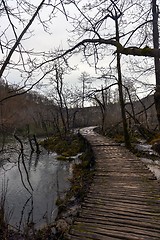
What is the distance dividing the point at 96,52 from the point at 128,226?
3386 mm

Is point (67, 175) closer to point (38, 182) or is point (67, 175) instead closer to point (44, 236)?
point (38, 182)

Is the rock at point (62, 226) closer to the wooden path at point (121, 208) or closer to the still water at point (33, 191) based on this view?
the still water at point (33, 191)

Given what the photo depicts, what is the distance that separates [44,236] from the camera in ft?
16.1

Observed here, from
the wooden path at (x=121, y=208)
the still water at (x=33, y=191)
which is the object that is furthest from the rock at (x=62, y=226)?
the wooden path at (x=121, y=208)

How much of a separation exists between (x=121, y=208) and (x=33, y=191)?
5573mm

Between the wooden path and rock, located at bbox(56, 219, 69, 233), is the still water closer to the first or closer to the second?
rock, located at bbox(56, 219, 69, 233)

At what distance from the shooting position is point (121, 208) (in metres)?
4.37

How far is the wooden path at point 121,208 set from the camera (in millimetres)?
3539

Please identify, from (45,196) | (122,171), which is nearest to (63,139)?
(45,196)

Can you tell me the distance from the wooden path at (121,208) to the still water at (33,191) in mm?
1178

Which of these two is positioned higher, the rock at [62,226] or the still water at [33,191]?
the rock at [62,226]

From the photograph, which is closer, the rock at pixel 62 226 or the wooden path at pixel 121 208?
the wooden path at pixel 121 208

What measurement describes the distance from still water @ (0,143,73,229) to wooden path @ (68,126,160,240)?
118cm

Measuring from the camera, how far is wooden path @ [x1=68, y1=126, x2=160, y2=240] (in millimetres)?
3539
